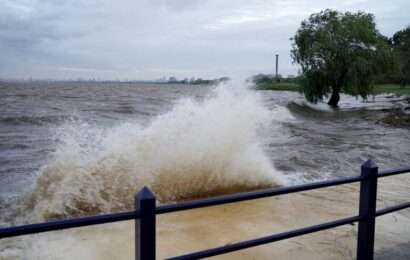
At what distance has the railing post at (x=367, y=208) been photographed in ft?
10.6

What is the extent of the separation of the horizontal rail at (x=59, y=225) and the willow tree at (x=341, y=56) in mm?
36939

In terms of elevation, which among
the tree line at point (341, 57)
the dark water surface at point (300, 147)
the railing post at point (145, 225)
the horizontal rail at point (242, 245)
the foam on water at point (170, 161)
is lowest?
the dark water surface at point (300, 147)

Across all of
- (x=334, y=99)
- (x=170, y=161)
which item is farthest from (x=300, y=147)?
(x=334, y=99)

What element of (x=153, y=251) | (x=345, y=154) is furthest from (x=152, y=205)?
(x=345, y=154)

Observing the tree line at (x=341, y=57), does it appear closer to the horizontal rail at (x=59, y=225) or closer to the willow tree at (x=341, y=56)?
the willow tree at (x=341, y=56)

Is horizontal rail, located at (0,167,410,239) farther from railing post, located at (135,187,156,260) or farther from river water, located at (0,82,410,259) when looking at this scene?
river water, located at (0,82,410,259)

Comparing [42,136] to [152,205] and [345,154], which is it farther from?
[152,205]

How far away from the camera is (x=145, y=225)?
2316 millimetres

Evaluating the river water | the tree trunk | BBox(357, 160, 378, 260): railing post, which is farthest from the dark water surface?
the tree trunk

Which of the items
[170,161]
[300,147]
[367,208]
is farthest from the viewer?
[300,147]

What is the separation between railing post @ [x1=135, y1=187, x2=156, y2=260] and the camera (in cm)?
228

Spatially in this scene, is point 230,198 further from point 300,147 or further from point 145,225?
point 300,147

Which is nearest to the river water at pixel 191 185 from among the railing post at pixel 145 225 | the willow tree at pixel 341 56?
the railing post at pixel 145 225

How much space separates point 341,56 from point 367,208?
119 ft
